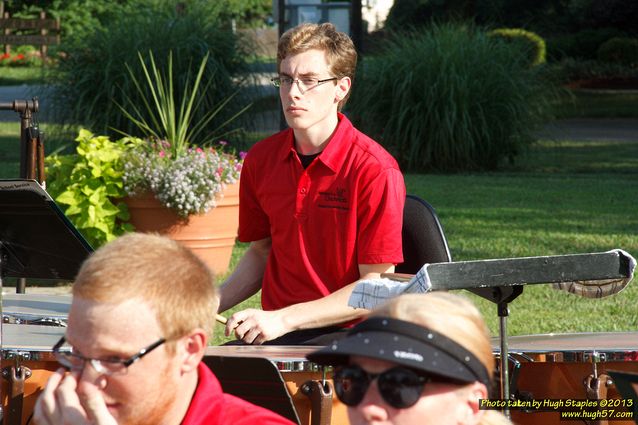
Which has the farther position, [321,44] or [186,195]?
[186,195]

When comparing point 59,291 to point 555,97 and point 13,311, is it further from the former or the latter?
point 555,97

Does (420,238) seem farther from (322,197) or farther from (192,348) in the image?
(192,348)

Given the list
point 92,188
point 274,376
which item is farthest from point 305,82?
point 92,188

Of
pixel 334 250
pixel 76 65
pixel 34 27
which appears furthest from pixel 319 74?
pixel 34 27

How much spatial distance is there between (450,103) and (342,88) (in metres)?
10.7

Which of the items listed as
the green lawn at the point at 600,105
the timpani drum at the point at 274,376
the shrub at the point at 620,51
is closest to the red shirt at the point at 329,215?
the timpani drum at the point at 274,376

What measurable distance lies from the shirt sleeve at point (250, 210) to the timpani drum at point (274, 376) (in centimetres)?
94

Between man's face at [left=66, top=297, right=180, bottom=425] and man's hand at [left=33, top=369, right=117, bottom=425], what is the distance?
0.05 ft

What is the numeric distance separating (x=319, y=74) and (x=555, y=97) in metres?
13.4

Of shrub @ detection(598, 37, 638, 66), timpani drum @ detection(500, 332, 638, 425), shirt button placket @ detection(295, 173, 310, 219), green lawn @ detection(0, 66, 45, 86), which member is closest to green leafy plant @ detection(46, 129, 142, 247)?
shirt button placket @ detection(295, 173, 310, 219)

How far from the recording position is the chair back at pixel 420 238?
4.25 metres

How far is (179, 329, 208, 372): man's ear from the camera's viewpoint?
2.31 metres

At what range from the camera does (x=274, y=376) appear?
9.55ft

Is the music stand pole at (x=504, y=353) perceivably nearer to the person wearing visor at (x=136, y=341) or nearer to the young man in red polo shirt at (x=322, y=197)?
the person wearing visor at (x=136, y=341)
